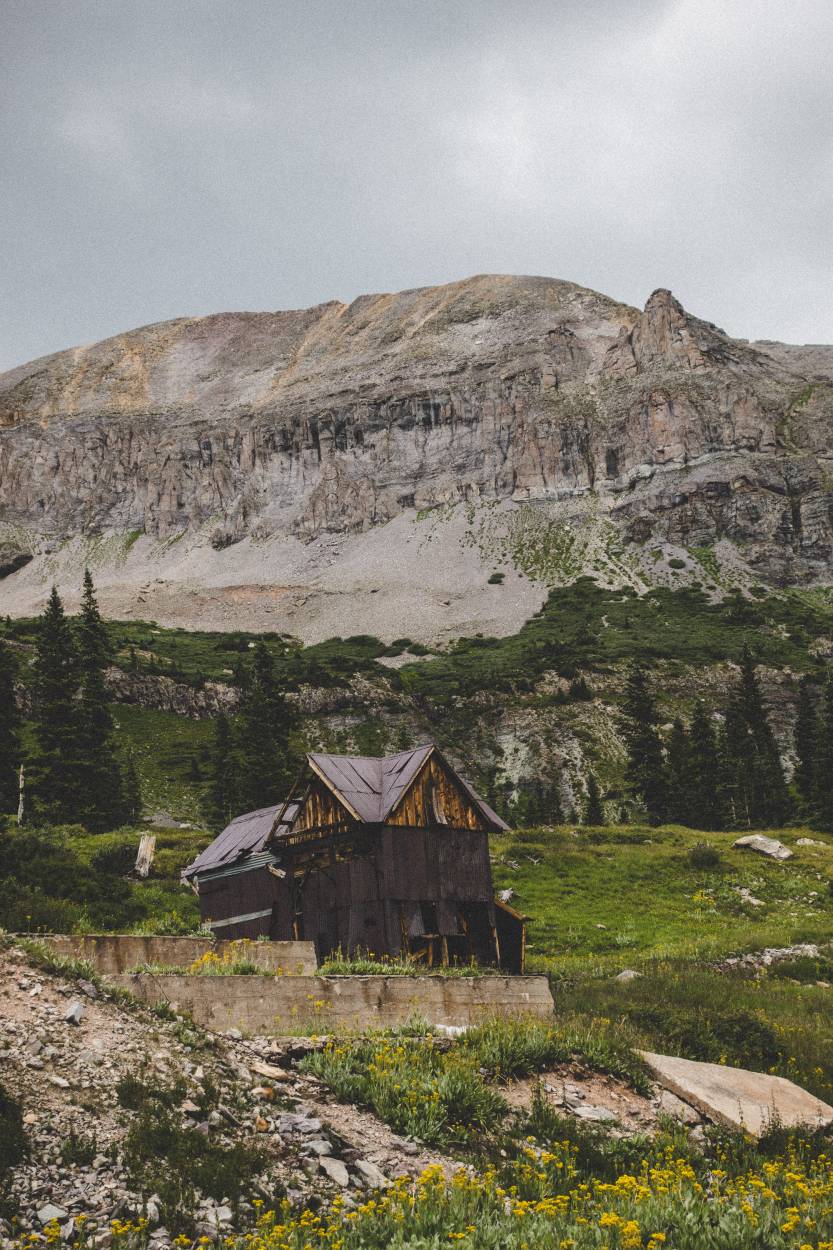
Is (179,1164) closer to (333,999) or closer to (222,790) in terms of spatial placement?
(333,999)

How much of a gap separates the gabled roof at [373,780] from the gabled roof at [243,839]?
7.18 feet

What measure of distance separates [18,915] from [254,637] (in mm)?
123391

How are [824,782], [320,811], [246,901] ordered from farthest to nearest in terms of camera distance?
[824,782] < [246,901] < [320,811]

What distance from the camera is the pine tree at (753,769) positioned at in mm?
71562

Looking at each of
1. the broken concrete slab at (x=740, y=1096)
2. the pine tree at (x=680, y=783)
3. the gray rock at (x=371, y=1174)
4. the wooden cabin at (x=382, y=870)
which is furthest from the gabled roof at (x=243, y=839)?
the pine tree at (x=680, y=783)

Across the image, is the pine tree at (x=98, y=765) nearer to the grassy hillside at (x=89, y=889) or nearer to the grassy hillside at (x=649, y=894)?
the grassy hillside at (x=89, y=889)

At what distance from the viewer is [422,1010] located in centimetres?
1786

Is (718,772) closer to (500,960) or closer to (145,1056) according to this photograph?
(500,960)

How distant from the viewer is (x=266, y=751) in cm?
5788

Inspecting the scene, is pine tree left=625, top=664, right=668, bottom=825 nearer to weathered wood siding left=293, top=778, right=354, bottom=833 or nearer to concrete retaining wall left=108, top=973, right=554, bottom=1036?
weathered wood siding left=293, top=778, right=354, bottom=833

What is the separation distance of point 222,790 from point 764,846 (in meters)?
33.1

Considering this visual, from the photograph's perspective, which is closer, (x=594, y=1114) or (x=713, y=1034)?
(x=594, y=1114)

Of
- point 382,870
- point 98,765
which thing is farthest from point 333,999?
point 98,765

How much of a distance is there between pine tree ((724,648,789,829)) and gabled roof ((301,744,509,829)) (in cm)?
4623
